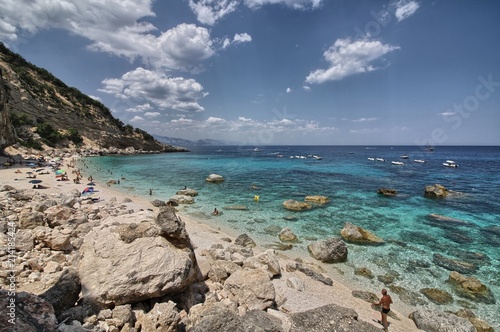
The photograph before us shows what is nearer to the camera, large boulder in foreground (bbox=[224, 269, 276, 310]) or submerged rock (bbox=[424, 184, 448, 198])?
large boulder in foreground (bbox=[224, 269, 276, 310])

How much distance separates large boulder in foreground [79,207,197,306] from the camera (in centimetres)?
676

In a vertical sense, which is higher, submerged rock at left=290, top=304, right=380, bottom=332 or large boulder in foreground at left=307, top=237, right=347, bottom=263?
submerged rock at left=290, top=304, right=380, bottom=332

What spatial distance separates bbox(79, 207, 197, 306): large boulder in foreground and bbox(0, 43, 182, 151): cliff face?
54.5 meters

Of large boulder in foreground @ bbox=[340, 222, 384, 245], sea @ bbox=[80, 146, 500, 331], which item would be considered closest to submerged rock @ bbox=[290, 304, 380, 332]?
sea @ bbox=[80, 146, 500, 331]

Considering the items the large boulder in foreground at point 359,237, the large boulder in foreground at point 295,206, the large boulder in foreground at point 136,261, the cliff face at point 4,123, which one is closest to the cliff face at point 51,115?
the cliff face at point 4,123

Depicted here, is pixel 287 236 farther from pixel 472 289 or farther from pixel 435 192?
pixel 435 192

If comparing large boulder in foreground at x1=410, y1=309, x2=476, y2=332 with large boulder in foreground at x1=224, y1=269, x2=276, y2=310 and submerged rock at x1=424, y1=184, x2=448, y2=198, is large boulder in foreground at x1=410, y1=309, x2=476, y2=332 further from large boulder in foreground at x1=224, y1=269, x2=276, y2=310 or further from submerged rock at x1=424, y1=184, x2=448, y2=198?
submerged rock at x1=424, y1=184, x2=448, y2=198

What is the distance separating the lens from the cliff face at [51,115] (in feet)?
225

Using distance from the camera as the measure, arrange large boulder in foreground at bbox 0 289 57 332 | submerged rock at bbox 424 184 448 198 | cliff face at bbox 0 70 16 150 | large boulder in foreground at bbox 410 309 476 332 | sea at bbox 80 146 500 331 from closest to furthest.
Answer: large boulder in foreground at bbox 0 289 57 332 < large boulder in foreground at bbox 410 309 476 332 < sea at bbox 80 146 500 331 < submerged rock at bbox 424 184 448 198 < cliff face at bbox 0 70 16 150

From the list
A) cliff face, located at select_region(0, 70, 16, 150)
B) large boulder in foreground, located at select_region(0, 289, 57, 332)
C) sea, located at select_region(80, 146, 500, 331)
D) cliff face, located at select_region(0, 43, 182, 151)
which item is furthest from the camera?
cliff face, located at select_region(0, 43, 182, 151)

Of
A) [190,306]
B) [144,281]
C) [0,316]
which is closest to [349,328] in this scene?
[190,306]

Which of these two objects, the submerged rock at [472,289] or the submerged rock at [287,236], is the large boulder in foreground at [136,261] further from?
the submerged rock at [472,289]

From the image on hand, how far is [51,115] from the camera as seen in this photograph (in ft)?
283

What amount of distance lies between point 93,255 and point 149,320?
119 inches
